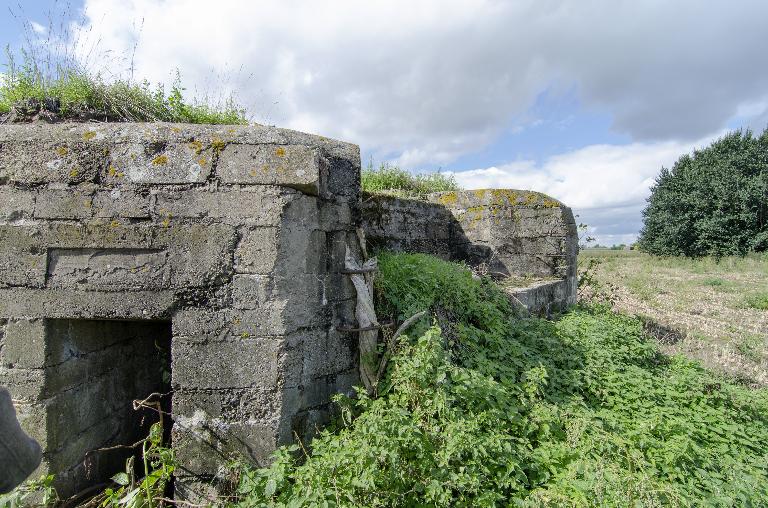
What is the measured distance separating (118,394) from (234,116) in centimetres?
Answer: 262

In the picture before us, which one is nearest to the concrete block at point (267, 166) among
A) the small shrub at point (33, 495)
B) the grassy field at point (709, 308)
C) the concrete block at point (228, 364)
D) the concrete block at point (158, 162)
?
the concrete block at point (158, 162)

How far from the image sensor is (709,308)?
11680 millimetres

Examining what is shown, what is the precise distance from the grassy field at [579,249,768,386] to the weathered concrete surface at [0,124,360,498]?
638 cm

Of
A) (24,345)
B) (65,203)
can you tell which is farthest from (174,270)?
(24,345)

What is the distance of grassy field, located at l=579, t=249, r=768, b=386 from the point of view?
7.18m

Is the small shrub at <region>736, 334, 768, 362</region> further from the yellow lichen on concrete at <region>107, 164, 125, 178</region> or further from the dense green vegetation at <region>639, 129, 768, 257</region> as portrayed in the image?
the dense green vegetation at <region>639, 129, 768, 257</region>

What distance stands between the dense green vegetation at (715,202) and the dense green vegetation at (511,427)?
76.3 feet

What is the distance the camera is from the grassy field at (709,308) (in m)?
7.18

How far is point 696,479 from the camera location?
11.1ft

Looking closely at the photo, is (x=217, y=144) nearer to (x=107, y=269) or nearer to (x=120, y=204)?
(x=120, y=204)

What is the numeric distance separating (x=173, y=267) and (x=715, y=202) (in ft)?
94.5

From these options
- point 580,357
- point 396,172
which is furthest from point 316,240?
point 396,172

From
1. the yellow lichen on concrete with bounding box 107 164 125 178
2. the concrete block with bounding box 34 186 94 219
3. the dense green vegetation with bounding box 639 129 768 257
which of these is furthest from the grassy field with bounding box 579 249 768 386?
the concrete block with bounding box 34 186 94 219

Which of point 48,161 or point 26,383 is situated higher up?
point 48,161
